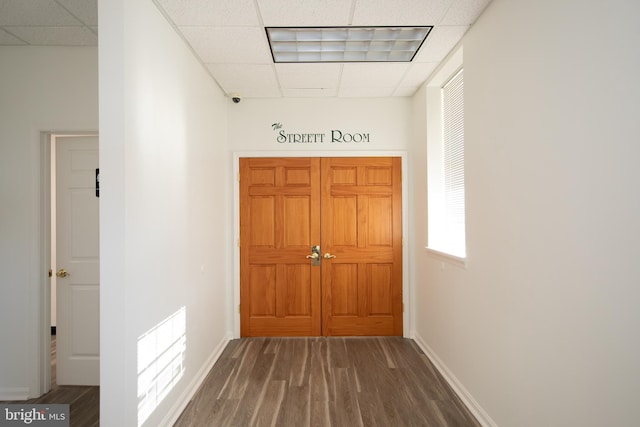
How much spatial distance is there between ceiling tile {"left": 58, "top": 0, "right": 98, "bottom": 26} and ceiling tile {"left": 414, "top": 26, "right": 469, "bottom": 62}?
258 cm

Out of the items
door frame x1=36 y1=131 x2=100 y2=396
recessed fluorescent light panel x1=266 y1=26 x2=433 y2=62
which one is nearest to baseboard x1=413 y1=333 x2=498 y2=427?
recessed fluorescent light panel x1=266 y1=26 x2=433 y2=62

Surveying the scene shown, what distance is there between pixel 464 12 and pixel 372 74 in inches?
47.3

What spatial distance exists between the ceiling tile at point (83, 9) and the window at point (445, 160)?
300cm

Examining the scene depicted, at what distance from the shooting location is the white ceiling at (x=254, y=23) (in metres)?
2.39

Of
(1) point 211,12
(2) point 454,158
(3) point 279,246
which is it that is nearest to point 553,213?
(2) point 454,158

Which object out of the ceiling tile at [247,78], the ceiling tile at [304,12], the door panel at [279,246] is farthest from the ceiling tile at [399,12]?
the door panel at [279,246]

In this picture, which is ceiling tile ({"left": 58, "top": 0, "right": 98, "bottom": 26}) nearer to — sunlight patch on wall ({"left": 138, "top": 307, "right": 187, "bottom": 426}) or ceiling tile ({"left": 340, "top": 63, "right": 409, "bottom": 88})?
ceiling tile ({"left": 340, "top": 63, "right": 409, "bottom": 88})

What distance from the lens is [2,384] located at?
2.94 m

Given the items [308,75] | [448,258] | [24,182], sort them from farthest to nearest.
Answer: [308,75]
[448,258]
[24,182]

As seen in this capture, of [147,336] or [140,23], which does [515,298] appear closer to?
[147,336]

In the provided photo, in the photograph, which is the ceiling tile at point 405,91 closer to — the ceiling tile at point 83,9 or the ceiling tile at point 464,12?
the ceiling tile at point 464,12

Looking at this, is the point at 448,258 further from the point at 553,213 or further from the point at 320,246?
the point at 320,246

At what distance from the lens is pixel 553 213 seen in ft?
5.65

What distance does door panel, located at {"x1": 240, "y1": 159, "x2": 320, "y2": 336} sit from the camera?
4.30m
